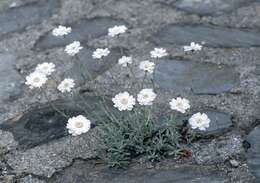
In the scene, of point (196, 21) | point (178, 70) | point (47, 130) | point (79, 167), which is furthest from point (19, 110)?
point (196, 21)

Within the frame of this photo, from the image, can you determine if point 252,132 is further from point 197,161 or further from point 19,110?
point 19,110

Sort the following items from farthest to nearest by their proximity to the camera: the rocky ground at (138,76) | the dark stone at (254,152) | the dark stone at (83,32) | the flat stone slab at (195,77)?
the dark stone at (83,32), the flat stone slab at (195,77), the rocky ground at (138,76), the dark stone at (254,152)

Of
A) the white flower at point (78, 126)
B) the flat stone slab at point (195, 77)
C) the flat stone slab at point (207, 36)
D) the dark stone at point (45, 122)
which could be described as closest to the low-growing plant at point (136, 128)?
the white flower at point (78, 126)

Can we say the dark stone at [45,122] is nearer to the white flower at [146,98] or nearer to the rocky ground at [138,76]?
the rocky ground at [138,76]

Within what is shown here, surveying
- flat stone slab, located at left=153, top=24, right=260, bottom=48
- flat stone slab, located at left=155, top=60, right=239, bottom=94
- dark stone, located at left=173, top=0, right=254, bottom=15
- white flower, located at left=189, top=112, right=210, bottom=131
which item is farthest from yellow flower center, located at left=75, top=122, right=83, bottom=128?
dark stone, located at left=173, top=0, right=254, bottom=15

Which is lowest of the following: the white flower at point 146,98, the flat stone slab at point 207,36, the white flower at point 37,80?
the flat stone slab at point 207,36

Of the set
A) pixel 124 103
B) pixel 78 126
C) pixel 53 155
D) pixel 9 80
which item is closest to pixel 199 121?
pixel 124 103
